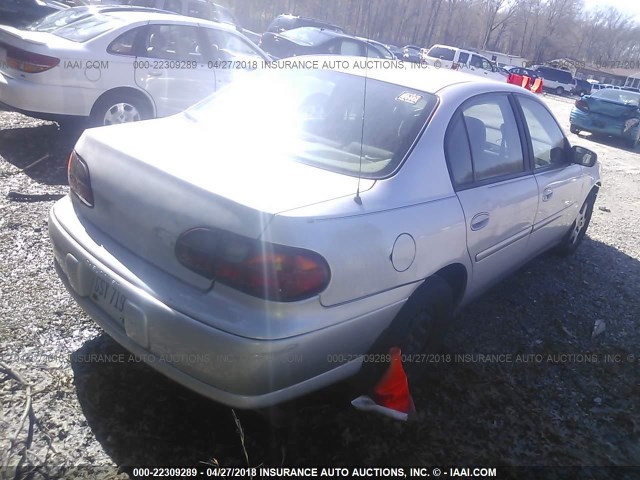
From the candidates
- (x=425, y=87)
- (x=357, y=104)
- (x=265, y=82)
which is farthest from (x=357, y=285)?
(x=265, y=82)

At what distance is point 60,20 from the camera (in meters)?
6.37

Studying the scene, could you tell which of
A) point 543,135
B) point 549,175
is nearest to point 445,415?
point 549,175

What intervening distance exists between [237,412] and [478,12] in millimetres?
56079

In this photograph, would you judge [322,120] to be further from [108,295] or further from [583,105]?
[583,105]

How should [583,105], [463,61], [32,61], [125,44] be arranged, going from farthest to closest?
[463,61], [583,105], [125,44], [32,61]

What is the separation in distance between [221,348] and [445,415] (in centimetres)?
134

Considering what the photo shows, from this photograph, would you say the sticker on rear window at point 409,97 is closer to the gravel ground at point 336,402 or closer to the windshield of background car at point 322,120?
the windshield of background car at point 322,120

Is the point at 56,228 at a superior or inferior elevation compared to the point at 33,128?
superior

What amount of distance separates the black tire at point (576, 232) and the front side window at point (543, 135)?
0.94m

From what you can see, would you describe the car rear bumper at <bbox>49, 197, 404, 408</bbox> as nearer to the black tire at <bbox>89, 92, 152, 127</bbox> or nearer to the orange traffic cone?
the orange traffic cone

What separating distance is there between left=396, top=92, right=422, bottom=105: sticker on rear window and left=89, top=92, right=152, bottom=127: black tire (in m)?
3.98

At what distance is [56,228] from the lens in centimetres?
257

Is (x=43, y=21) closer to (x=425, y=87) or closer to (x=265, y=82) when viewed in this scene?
(x=265, y=82)

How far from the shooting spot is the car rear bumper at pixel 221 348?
77.2 inches
